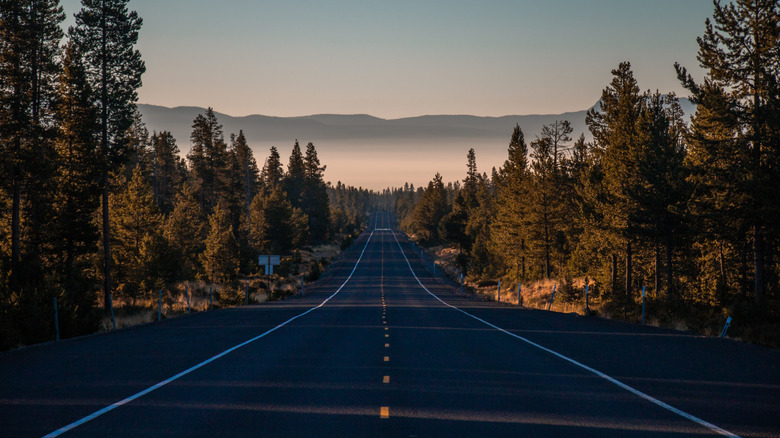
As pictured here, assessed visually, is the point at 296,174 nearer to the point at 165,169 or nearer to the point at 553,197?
the point at 165,169

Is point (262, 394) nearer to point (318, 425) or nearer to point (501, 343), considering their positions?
point (318, 425)

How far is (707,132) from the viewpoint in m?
29.1

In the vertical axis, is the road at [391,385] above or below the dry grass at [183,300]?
above

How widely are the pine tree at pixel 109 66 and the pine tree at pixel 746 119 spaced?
2812 cm

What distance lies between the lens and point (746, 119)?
2136 centimetres

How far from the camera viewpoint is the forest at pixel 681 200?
21.0 meters

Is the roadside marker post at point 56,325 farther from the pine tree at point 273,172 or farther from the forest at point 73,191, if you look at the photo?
the pine tree at point 273,172

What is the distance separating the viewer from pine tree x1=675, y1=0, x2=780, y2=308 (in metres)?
20.3

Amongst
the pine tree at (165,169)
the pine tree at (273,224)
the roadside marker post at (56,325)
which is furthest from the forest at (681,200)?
the pine tree at (165,169)

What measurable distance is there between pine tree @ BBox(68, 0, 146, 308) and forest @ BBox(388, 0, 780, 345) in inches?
1082

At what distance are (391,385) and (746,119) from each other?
1920 cm

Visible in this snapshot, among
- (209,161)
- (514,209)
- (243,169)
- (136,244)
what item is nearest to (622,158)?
(514,209)

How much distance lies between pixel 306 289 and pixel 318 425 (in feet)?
171

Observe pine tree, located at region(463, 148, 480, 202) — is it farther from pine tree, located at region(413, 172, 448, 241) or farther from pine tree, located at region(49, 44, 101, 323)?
pine tree, located at region(49, 44, 101, 323)
